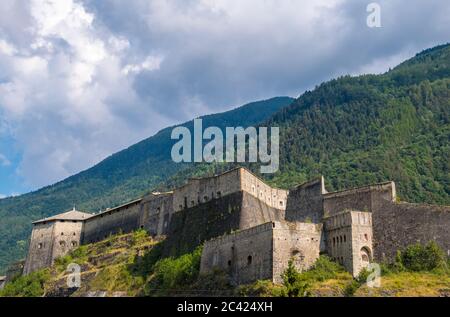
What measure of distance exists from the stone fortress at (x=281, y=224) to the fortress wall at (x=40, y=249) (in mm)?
19870


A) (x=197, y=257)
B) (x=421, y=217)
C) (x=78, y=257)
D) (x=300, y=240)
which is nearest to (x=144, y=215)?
(x=78, y=257)

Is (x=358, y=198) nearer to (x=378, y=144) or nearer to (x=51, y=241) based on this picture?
(x=51, y=241)

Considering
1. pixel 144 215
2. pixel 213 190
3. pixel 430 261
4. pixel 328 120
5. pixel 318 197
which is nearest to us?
pixel 430 261

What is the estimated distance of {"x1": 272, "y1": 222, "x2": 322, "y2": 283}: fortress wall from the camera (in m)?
57.0

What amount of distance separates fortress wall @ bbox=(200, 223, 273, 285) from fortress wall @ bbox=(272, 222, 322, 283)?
56cm

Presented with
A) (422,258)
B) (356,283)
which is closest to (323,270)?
(356,283)

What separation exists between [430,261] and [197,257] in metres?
23.9

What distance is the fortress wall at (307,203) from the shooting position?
66.9 meters

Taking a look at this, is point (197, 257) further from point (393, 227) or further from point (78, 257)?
point (78, 257)

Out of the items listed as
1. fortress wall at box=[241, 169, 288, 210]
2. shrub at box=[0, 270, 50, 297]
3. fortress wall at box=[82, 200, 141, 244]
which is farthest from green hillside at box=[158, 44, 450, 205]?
shrub at box=[0, 270, 50, 297]

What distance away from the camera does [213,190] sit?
79.9 metres

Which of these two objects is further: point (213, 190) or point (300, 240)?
point (213, 190)

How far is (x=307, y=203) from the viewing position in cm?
6888
